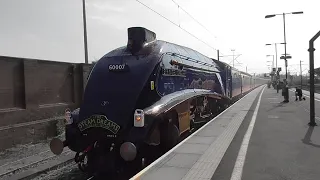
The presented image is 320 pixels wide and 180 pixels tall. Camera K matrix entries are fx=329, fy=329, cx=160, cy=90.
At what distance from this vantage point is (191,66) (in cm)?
1192

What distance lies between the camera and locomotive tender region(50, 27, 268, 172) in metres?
7.52

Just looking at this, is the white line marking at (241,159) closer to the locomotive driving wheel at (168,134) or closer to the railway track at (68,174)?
the locomotive driving wheel at (168,134)

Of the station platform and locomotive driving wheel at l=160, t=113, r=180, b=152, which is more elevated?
locomotive driving wheel at l=160, t=113, r=180, b=152

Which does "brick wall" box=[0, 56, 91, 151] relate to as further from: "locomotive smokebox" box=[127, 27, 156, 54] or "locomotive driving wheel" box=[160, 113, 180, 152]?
"locomotive driving wheel" box=[160, 113, 180, 152]

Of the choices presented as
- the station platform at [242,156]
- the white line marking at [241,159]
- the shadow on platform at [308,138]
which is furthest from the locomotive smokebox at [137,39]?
the shadow on platform at [308,138]

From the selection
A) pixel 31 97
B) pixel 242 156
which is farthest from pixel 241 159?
pixel 31 97

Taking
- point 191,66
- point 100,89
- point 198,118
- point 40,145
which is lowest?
point 40,145

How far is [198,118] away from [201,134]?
74.5 inches

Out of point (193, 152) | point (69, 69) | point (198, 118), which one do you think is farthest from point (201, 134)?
point (69, 69)

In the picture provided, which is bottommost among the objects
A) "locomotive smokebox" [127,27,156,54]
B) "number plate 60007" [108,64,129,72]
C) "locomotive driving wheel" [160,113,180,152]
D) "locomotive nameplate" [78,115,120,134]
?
"locomotive driving wheel" [160,113,180,152]

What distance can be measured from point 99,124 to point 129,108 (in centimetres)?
79

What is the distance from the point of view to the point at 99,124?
7746 mm

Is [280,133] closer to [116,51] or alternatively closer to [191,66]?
[191,66]

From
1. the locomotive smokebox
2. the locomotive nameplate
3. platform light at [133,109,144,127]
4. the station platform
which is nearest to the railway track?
the station platform
